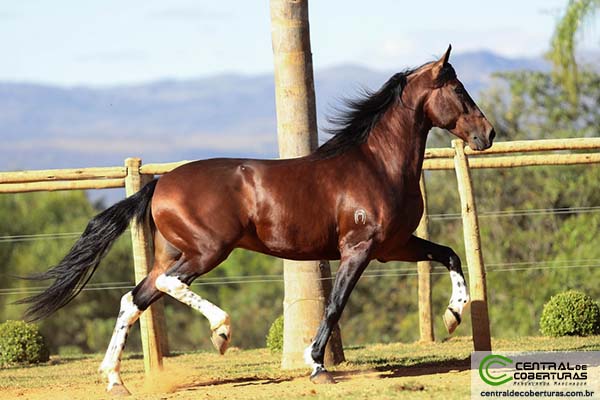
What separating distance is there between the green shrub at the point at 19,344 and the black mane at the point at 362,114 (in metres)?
4.75

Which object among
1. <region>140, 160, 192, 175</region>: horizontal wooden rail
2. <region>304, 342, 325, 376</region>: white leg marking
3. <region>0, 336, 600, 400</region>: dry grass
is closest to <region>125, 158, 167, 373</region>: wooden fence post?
<region>0, 336, 600, 400</region>: dry grass

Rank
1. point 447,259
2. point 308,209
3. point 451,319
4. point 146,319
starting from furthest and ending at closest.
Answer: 1. point 146,319
2. point 447,259
3. point 451,319
4. point 308,209

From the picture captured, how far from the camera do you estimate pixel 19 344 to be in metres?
11.4

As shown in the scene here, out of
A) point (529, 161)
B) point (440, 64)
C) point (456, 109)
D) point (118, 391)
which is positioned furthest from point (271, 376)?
point (529, 161)

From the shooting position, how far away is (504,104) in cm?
3353

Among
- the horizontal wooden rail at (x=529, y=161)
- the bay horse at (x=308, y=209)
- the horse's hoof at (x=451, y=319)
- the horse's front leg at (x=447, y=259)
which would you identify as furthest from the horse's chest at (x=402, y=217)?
the horizontal wooden rail at (x=529, y=161)

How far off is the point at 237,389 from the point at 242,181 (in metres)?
1.53

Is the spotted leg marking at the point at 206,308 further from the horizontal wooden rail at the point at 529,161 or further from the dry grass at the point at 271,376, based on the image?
the horizontal wooden rail at the point at 529,161

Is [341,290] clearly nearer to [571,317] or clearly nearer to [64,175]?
[64,175]

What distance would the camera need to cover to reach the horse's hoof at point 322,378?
7.69 metres

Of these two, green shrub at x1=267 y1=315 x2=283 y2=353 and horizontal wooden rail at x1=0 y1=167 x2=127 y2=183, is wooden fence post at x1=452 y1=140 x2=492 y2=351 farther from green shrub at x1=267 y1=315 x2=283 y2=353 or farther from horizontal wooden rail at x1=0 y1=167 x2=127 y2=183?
horizontal wooden rail at x1=0 y1=167 x2=127 y2=183

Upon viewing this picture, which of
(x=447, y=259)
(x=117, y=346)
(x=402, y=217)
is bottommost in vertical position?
(x=117, y=346)

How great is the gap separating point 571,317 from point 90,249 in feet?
17.1

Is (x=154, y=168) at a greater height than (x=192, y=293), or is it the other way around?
(x=154, y=168)
